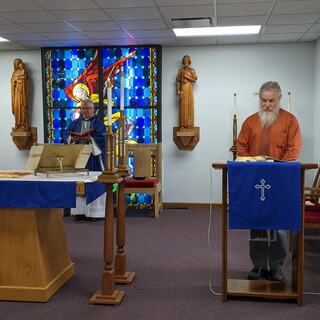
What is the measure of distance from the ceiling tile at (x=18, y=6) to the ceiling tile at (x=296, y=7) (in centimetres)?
247

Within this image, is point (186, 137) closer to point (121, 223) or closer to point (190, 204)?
point (190, 204)

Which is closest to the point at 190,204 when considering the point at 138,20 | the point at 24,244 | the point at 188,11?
the point at 138,20

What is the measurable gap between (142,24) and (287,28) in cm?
180

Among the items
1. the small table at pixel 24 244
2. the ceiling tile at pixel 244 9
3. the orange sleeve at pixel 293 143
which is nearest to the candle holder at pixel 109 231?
the small table at pixel 24 244

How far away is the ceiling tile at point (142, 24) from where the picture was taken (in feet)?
16.2

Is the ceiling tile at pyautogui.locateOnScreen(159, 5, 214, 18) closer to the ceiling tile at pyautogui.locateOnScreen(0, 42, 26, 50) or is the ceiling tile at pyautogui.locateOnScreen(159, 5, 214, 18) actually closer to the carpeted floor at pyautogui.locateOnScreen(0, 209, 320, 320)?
the carpeted floor at pyautogui.locateOnScreen(0, 209, 320, 320)

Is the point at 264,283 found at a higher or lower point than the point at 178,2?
lower

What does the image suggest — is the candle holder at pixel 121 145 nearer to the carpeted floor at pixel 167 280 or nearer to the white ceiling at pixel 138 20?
the carpeted floor at pixel 167 280

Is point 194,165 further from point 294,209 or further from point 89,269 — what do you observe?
point 294,209

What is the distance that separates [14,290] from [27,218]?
0.51 m

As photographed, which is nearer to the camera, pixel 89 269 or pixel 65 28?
pixel 89 269

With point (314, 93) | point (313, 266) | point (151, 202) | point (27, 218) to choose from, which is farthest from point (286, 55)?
point (27, 218)

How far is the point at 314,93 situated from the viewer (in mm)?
6059

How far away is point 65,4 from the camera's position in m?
4.27
